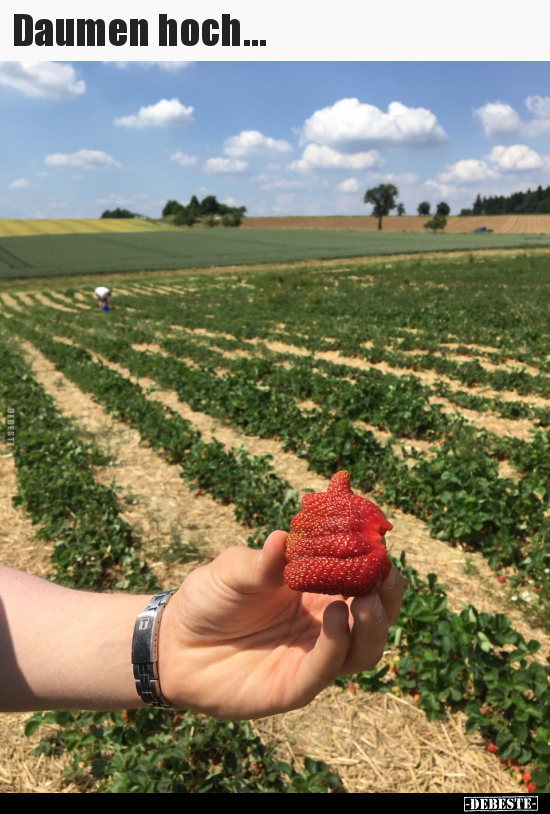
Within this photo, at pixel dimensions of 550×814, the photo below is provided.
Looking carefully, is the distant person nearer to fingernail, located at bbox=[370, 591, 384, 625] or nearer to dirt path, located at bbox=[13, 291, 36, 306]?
dirt path, located at bbox=[13, 291, 36, 306]

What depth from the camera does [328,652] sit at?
4.88 ft

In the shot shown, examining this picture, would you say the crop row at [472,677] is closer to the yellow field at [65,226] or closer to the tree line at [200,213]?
the yellow field at [65,226]

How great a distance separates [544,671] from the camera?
293 cm

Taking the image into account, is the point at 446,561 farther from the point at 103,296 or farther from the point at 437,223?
the point at 437,223

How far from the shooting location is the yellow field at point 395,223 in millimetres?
90750

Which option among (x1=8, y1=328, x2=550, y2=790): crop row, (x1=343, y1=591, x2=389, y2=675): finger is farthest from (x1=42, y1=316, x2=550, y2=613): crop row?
(x1=343, y1=591, x2=389, y2=675): finger

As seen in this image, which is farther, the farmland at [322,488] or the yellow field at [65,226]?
the yellow field at [65,226]

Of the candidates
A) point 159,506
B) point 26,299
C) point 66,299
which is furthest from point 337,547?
point 26,299

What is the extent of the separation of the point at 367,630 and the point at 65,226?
91934 mm

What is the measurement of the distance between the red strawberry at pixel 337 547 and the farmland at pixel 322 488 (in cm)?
169

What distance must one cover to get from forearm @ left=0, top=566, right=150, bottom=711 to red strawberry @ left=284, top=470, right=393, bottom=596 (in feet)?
2.45

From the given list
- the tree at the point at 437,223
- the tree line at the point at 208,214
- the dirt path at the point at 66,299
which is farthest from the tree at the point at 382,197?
the dirt path at the point at 66,299

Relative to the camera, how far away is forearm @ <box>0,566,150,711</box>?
71.6 inches
